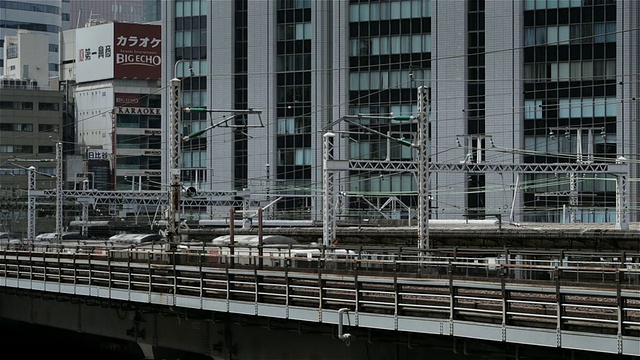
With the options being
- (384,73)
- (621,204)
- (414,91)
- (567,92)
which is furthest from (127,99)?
(621,204)

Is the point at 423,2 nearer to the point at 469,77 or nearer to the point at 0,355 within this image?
the point at 469,77

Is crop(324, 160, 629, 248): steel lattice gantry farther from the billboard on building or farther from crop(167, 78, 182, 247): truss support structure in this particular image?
the billboard on building

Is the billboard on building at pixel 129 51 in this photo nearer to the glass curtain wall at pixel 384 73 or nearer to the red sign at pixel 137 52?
the red sign at pixel 137 52

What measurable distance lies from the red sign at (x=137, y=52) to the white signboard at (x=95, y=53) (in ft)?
3.50

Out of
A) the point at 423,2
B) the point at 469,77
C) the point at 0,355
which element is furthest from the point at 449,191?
the point at 0,355

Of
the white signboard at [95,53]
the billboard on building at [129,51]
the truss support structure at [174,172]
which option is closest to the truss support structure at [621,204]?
the truss support structure at [174,172]

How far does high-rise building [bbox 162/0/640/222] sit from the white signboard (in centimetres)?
5455

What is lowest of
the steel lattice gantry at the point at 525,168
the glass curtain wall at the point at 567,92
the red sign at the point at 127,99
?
the steel lattice gantry at the point at 525,168

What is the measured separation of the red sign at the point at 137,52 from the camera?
6814 inches

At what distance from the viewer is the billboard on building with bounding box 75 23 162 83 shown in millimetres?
173125

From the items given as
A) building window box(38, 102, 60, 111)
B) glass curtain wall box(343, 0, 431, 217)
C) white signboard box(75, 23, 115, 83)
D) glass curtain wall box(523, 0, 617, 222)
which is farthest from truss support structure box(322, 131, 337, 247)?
building window box(38, 102, 60, 111)

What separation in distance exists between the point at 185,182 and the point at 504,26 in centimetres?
3708

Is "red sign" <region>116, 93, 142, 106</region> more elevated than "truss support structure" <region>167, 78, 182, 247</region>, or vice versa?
"red sign" <region>116, 93, 142, 106</region>

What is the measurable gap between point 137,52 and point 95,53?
278 inches
